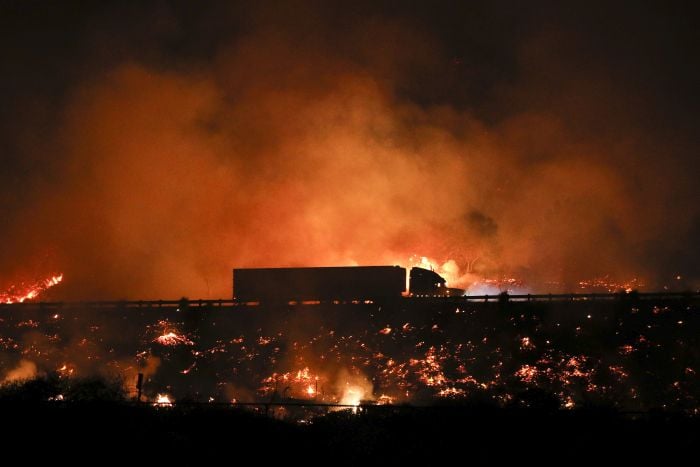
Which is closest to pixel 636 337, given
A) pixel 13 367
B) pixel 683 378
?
pixel 683 378

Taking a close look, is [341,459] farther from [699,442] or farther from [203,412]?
[699,442]

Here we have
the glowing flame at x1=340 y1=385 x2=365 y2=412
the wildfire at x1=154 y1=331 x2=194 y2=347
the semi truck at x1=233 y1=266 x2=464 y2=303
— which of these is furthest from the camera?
the semi truck at x1=233 y1=266 x2=464 y2=303

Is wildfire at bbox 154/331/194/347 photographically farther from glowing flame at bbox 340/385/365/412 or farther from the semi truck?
glowing flame at bbox 340/385/365/412

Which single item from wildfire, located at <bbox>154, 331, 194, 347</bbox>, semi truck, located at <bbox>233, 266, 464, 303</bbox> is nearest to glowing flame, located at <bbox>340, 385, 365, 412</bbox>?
wildfire, located at <bbox>154, 331, 194, 347</bbox>

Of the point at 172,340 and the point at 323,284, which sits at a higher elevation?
the point at 323,284

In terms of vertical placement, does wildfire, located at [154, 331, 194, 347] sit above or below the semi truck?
below

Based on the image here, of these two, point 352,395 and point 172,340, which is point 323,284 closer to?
point 172,340

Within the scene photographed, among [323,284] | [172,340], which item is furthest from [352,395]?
[323,284]

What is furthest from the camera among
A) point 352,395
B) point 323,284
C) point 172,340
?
point 323,284

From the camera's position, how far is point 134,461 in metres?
18.7

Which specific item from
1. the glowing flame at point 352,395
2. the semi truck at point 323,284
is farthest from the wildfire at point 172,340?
the glowing flame at point 352,395

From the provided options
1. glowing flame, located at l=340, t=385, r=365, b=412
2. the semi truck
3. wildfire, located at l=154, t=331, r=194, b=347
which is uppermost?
the semi truck

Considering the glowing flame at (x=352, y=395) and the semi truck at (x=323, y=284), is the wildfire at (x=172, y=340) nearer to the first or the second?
the semi truck at (x=323, y=284)

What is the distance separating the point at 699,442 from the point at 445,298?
20.8m
